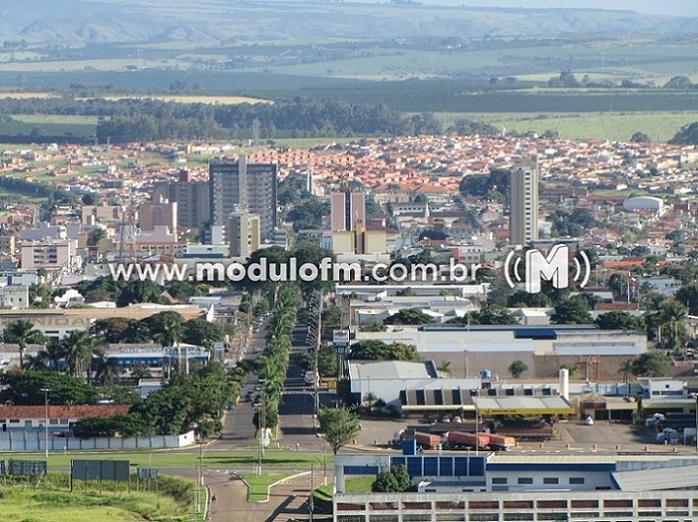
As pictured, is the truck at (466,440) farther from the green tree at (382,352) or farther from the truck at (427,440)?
the green tree at (382,352)

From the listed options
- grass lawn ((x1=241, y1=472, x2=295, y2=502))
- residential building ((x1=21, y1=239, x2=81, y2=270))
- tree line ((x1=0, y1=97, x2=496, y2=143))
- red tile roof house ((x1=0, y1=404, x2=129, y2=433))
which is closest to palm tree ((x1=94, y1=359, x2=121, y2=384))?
red tile roof house ((x1=0, y1=404, x2=129, y2=433))

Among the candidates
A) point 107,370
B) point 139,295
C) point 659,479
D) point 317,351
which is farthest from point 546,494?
point 139,295

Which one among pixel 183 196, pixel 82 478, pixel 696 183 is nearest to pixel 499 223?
pixel 183 196

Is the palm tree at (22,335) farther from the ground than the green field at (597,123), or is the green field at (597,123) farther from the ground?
the green field at (597,123)

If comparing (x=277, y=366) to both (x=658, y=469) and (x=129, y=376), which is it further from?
(x=658, y=469)

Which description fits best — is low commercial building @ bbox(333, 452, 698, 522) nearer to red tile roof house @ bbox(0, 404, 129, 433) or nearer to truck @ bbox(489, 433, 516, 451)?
truck @ bbox(489, 433, 516, 451)

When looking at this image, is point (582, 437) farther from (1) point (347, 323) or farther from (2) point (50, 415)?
(1) point (347, 323)

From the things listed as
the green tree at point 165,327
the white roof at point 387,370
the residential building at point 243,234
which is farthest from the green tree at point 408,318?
the residential building at point 243,234
